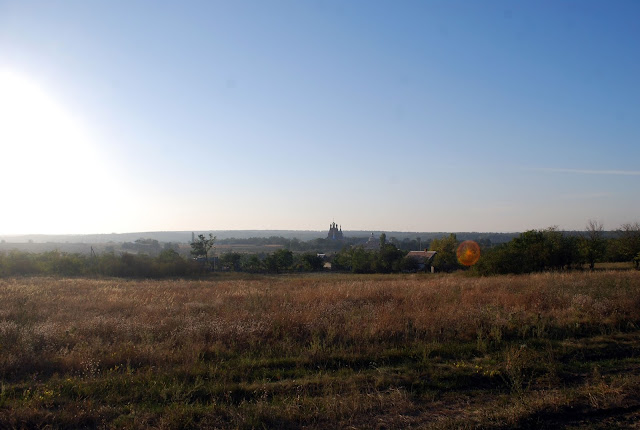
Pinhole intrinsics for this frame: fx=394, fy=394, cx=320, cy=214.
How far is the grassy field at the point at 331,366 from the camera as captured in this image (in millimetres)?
4590

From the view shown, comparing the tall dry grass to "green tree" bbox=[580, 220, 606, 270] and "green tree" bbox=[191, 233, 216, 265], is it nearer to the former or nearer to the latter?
"green tree" bbox=[580, 220, 606, 270]

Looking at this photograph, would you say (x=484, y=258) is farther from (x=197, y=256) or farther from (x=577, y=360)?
(x=197, y=256)

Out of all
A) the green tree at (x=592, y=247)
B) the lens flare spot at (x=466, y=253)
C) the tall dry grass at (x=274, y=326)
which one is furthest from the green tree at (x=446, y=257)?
the tall dry grass at (x=274, y=326)

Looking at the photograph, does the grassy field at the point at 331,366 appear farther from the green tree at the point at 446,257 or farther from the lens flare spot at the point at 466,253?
the green tree at the point at 446,257

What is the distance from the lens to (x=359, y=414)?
4.66m

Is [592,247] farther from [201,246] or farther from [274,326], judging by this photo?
[201,246]

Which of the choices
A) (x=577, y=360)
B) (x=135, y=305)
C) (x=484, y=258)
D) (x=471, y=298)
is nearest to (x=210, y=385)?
(x=577, y=360)

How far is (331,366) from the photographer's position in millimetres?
6375

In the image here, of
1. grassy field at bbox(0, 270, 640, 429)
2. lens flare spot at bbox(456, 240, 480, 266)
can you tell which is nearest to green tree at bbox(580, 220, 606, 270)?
lens flare spot at bbox(456, 240, 480, 266)

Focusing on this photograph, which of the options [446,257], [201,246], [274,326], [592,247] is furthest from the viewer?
[201,246]

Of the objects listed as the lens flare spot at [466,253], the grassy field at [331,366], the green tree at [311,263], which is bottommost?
the green tree at [311,263]

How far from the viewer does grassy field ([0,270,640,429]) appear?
15.1ft

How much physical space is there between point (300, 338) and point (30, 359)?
452 cm

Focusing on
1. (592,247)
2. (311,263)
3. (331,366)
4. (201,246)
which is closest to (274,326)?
(331,366)
